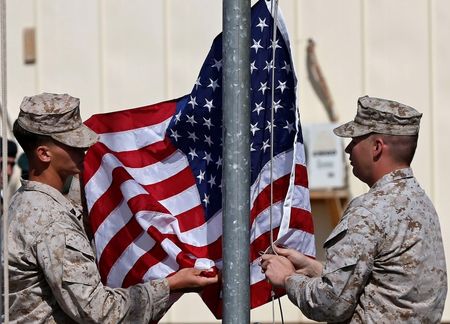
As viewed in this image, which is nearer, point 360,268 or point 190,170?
point 360,268

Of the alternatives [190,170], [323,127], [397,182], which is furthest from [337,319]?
[323,127]

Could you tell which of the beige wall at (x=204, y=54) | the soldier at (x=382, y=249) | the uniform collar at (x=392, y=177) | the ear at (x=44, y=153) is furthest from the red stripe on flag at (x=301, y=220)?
the beige wall at (x=204, y=54)

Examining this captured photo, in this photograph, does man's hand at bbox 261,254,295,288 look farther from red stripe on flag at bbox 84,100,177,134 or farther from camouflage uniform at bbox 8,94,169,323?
red stripe on flag at bbox 84,100,177,134

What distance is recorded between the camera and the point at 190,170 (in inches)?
232

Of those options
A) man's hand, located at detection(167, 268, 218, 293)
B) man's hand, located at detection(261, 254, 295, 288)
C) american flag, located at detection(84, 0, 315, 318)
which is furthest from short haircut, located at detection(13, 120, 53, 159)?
man's hand, located at detection(261, 254, 295, 288)

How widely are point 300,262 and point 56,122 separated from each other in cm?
106

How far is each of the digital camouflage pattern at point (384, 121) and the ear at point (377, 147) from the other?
30 millimetres

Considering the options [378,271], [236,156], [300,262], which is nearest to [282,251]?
[300,262]

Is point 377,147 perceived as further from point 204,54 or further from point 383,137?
point 204,54

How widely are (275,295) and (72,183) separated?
1.02m

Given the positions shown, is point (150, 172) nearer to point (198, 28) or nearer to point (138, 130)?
point (138, 130)

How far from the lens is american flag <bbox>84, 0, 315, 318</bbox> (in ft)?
18.8

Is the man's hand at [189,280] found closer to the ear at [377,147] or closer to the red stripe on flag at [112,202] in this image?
the red stripe on flag at [112,202]

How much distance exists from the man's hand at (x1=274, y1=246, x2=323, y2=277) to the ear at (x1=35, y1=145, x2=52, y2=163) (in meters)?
0.92
